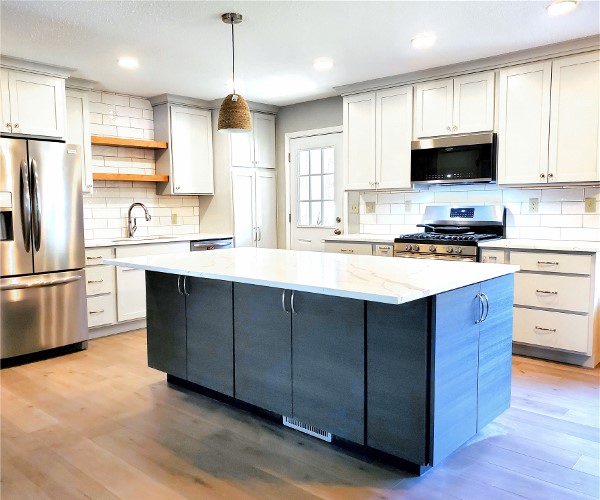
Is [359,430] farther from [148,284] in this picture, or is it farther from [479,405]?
[148,284]

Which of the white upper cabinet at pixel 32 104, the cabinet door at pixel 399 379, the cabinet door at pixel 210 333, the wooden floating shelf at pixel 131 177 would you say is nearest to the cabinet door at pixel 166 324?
the cabinet door at pixel 210 333

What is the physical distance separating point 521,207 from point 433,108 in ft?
3.68

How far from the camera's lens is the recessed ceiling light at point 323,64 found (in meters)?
4.07

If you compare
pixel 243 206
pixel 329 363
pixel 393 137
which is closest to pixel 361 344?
pixel 329 363

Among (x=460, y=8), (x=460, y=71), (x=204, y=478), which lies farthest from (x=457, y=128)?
(x=204, y=478)

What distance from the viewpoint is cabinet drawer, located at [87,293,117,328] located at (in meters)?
4.45

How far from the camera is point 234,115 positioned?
293 cm

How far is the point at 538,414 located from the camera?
278 cm

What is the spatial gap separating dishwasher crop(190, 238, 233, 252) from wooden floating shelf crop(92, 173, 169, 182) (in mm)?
742

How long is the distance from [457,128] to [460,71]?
0.46 metres

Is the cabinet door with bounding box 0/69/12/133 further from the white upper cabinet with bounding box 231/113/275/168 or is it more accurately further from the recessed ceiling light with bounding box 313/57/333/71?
the recessed ceiling light with bounding box 313/57/333/71

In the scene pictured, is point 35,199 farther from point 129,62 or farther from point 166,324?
point 166,324

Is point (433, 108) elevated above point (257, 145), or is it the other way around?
point (433, 108)

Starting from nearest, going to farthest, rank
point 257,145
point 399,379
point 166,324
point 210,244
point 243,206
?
point 399,379 → point 166,324 → point 210,244 → point 243,206 → point 257,145
